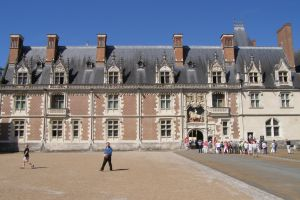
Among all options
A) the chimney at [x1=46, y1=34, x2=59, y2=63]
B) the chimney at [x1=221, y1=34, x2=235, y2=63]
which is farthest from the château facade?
the chimney at [x1=221, y1=34, x2=235, y2=63]

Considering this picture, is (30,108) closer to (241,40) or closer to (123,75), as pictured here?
(123,75)

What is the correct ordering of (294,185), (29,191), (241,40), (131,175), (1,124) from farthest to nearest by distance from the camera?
(241,40), (1,124), (131,175), (294,185), (29,191)

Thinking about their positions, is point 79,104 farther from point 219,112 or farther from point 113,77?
point 219,112

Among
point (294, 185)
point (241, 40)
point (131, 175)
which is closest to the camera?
point (294, 185)

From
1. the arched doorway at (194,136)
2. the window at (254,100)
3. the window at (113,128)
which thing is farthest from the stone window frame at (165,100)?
the window at (254,100)

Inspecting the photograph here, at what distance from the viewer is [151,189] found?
12984 millimetres

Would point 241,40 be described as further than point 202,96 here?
Yes

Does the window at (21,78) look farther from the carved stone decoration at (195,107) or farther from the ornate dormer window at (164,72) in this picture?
the carved stone decoration at (195,107)

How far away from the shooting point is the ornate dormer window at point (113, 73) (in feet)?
135

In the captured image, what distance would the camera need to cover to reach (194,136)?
136 feet

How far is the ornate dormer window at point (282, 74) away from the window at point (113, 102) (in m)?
18.0

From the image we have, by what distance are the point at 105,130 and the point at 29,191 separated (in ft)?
90.8

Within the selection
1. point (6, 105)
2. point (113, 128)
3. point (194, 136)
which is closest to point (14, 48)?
point (6, 105)

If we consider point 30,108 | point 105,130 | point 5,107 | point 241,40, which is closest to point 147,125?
point 105,130
